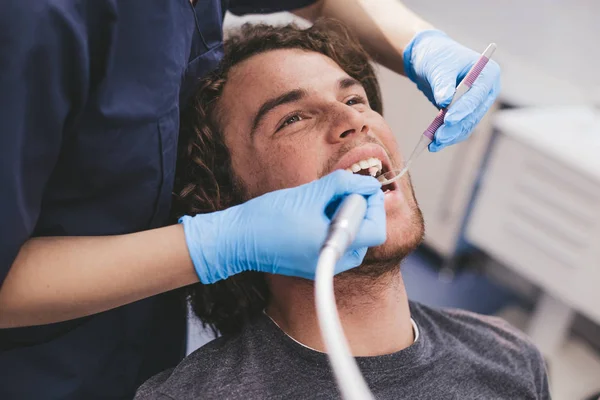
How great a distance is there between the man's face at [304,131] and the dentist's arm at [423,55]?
137mm

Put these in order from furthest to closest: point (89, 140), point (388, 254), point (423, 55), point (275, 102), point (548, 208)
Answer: point (548, 208), point (423, 55), point (275, 102), point (388, 254), point (89, 140)

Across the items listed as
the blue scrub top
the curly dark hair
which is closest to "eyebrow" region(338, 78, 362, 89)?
the curly dark hair

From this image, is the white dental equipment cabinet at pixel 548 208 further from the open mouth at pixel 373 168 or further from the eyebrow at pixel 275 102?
the eyebrow at pixel 275 102

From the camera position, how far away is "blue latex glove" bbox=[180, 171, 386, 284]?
869mm

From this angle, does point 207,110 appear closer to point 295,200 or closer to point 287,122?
point 287,122

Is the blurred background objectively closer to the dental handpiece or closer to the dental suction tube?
the dental handpiece

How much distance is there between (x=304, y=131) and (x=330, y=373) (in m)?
0.46

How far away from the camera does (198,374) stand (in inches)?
42.1

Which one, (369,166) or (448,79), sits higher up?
(448,79)

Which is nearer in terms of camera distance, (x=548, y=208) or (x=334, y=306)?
(x=334, y=306)

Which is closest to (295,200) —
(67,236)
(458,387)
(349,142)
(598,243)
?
(349,142)

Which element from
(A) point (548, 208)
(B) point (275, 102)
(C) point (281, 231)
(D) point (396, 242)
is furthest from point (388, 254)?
(A) point (548, 208)

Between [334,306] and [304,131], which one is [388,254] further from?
[334,306]

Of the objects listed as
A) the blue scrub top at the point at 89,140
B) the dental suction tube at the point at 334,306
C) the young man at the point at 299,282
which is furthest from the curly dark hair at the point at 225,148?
the dental suction tube at the point at 334,306
